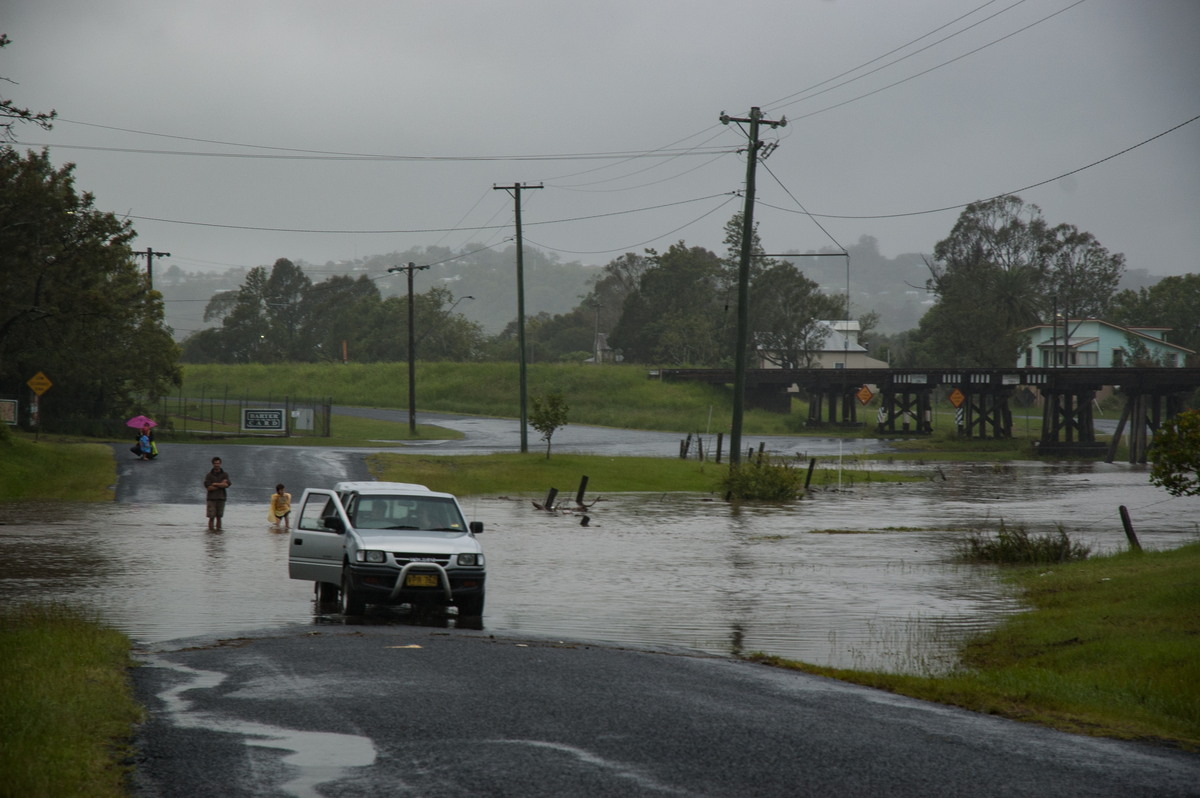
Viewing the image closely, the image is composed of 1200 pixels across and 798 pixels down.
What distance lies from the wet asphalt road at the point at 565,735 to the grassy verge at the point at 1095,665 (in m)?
0.62

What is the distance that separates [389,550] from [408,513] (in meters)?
1.32

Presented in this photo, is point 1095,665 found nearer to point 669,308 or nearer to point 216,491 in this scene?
point 216,491

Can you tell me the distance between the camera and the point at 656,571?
20.6 metres

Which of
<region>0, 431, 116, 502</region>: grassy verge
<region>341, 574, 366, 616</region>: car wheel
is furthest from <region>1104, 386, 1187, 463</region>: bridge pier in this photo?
<region>341, 574, 366, 616</region>: car wheel

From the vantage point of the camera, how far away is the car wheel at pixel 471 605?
1475 centimetres

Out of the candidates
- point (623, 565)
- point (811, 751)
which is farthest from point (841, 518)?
point (811, 751)

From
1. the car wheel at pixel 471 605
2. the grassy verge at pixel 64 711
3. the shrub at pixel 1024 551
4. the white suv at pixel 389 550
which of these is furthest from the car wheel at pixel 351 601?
the shrub at pixel 1024 551

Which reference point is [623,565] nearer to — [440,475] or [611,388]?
[440,475]

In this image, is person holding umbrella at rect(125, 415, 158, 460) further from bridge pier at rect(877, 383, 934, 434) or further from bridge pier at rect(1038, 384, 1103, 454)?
bridge pier at rect(877, 383, 934, 434)

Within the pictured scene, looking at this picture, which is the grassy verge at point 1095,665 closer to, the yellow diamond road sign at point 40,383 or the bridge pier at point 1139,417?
the yellow diamond road sign at point 40,383

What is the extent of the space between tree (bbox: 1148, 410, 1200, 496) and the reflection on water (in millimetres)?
2843

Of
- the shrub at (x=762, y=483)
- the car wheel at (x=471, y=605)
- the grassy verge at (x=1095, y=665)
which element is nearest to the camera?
the grassy verge at (x=1095, y=665)

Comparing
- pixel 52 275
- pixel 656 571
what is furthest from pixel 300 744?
pixel 52 275

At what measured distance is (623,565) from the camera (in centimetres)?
2144
